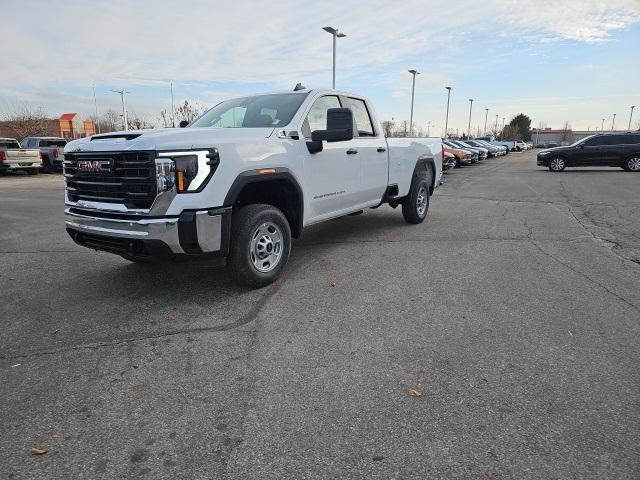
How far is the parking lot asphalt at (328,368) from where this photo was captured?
2.35 m

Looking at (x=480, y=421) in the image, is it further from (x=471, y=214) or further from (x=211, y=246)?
(x=471, y=214)

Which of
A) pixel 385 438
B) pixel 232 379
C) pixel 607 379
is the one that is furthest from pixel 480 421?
pixel 232 379

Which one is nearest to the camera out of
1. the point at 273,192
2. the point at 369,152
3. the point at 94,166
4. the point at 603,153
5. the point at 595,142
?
the point at 94,166

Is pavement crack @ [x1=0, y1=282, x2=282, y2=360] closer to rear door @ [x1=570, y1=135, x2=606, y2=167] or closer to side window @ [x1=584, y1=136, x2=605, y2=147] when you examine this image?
rear door @ [x1=570, y1=135, x2=606, y2=167]

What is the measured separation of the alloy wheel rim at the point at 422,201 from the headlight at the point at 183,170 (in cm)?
502

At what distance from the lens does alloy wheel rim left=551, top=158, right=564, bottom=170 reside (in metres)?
22.5

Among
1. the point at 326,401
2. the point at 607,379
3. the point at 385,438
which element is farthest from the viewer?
the point at 607,379

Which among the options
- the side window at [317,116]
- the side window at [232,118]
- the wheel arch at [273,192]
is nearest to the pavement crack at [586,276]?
the wheel arch at [273,192]

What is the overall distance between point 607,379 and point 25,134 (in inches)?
2042

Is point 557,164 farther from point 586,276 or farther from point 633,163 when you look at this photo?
point 586,276

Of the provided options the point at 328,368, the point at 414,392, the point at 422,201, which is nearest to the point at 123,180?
the point at 328,368

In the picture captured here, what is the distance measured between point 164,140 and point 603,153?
22.9 meters

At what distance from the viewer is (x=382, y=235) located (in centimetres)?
755

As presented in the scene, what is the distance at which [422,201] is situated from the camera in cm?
853
